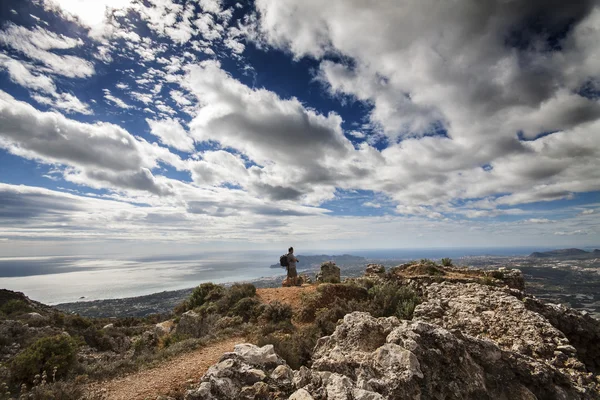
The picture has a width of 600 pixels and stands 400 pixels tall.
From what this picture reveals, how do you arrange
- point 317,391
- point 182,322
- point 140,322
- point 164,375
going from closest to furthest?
point 317,391 → point 164,375 → point 182,322 → point 140,322

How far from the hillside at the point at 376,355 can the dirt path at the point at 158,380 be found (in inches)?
1.7

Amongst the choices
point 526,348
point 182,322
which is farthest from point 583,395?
point 182,322

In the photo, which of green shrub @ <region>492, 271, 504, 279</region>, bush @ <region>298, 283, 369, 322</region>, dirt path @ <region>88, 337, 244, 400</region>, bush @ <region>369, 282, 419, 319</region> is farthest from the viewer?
green shrub @ <region>492, 271, 504, 279</region>

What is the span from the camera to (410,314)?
34.5 feet

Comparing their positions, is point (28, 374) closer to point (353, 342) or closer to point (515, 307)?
point (353, 342)

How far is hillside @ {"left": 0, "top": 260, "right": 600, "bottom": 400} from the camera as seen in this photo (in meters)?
5.30

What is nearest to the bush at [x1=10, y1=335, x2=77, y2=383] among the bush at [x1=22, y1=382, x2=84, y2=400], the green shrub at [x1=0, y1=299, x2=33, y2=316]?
the bush at [x1=22, y1=382, x2=84, y2=400]

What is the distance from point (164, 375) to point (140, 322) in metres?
18.9

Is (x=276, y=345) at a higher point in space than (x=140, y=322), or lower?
higher

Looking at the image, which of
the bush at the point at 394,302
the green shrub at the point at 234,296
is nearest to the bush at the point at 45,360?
the green shrub at the point at 234,296

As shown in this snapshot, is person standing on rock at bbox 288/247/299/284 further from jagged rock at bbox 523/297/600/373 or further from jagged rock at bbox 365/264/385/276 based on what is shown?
jagged rock at bbox 523/297/600/373

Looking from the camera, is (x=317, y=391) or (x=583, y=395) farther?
(x=583, y=395)

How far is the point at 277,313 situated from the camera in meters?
13.2

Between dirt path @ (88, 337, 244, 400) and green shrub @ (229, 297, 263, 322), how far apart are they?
512 centimetres
